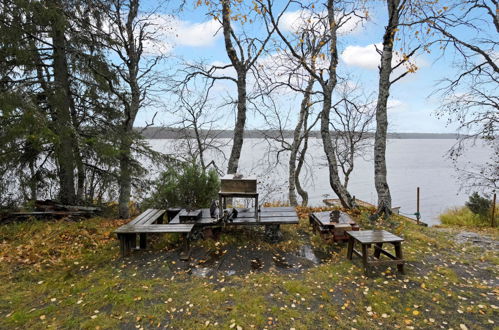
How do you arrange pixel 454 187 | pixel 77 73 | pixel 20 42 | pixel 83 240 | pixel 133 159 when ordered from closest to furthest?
pixel 83 240
pixel 20 42
pixel 77 73
pixel 133 159
pixel 454 187

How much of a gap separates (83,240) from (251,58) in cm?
656

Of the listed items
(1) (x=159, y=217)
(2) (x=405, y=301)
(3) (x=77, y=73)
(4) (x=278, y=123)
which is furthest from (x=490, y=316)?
(4) (x=278, y=123)

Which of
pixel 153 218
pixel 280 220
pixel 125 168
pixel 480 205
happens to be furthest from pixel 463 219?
pixel 125 168

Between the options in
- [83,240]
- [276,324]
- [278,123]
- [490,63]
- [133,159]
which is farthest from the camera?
[278,123]

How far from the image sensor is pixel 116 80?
7707mm

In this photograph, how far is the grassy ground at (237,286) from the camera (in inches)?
124

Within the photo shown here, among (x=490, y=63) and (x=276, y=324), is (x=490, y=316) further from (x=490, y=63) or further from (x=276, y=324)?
(x=490, y=63)

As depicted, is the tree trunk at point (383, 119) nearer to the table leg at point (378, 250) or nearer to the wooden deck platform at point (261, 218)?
the table leg at point (378, 250)

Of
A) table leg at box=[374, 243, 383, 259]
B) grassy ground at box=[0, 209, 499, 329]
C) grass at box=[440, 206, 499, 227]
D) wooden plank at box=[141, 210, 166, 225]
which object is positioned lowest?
grass at box=[440, 206, 499, 227]

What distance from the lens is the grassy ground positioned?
314 cm

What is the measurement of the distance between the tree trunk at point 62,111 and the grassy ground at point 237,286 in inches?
72.6

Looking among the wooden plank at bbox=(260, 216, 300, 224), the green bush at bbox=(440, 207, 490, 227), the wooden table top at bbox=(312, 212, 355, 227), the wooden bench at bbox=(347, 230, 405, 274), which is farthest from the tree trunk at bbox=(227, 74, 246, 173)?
the green bush at bbox=(440, 207, 490, 227)

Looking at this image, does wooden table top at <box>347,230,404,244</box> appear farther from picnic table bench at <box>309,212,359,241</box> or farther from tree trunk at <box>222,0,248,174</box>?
tree trunk at <box>222,0,248,174</box>

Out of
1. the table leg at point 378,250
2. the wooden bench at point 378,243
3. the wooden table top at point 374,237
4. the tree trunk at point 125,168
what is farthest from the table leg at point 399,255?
the tree trunk at point 125,168
